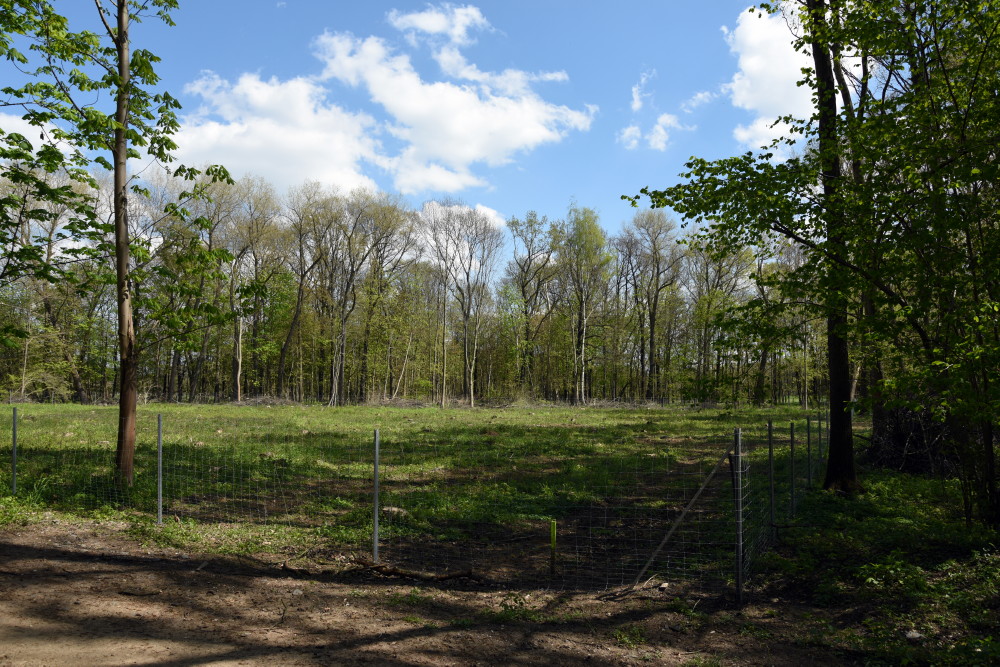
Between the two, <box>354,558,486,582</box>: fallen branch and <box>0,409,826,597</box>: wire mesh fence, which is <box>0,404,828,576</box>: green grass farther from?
<box>354,558,486,582</box>: fallen branch

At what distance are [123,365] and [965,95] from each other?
12.4 metres

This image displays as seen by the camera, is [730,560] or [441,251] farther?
[441,251]

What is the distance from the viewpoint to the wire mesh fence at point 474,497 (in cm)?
675

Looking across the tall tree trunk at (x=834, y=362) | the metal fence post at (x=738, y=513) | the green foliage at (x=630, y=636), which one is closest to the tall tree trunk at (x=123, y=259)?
the green foliage at (x=630, y=636)

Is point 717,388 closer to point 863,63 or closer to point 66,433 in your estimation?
point 863,63

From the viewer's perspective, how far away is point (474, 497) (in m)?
9.70

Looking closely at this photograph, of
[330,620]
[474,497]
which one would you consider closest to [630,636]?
[330,620]

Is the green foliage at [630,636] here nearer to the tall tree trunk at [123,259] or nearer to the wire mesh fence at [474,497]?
the wire mesh fence at [474,497]

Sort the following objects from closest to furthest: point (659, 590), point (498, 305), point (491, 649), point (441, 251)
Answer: point (491, 649)
point (659, 590)
point (441, 251)
point (498, 305)

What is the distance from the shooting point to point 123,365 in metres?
9.16

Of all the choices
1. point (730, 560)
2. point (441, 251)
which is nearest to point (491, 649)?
point (730, 560)

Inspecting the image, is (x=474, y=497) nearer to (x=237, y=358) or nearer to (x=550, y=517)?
(x=550, y=517)

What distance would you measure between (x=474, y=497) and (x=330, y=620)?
481 centimetres

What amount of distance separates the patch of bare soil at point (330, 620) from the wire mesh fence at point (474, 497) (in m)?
0.53
